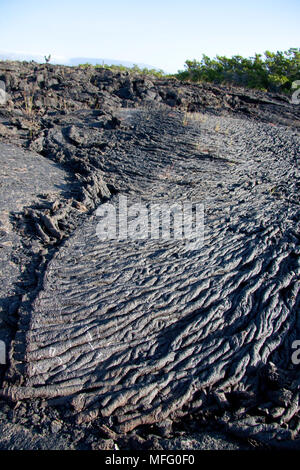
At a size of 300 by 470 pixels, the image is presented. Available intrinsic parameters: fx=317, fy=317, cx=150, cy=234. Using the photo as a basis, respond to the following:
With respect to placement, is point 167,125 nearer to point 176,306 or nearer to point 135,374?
point 176,306

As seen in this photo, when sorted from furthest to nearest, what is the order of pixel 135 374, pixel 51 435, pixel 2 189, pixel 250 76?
pixel 250 76 → pixel 2 189 → pixel 135 374 → pixel 51 435

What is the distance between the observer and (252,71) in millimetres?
19000

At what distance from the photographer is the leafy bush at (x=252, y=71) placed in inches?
714

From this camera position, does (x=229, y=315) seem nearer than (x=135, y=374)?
No

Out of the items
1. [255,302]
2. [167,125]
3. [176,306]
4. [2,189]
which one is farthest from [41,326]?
[167,125]

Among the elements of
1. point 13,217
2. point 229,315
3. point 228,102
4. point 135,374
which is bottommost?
point 135,374

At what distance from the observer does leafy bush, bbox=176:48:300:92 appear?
714 inches

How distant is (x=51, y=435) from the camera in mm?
2707

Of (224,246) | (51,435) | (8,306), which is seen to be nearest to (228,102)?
(224,246)

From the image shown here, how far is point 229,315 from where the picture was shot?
4000 mm

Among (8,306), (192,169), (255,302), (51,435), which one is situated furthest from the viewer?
(192,169)
